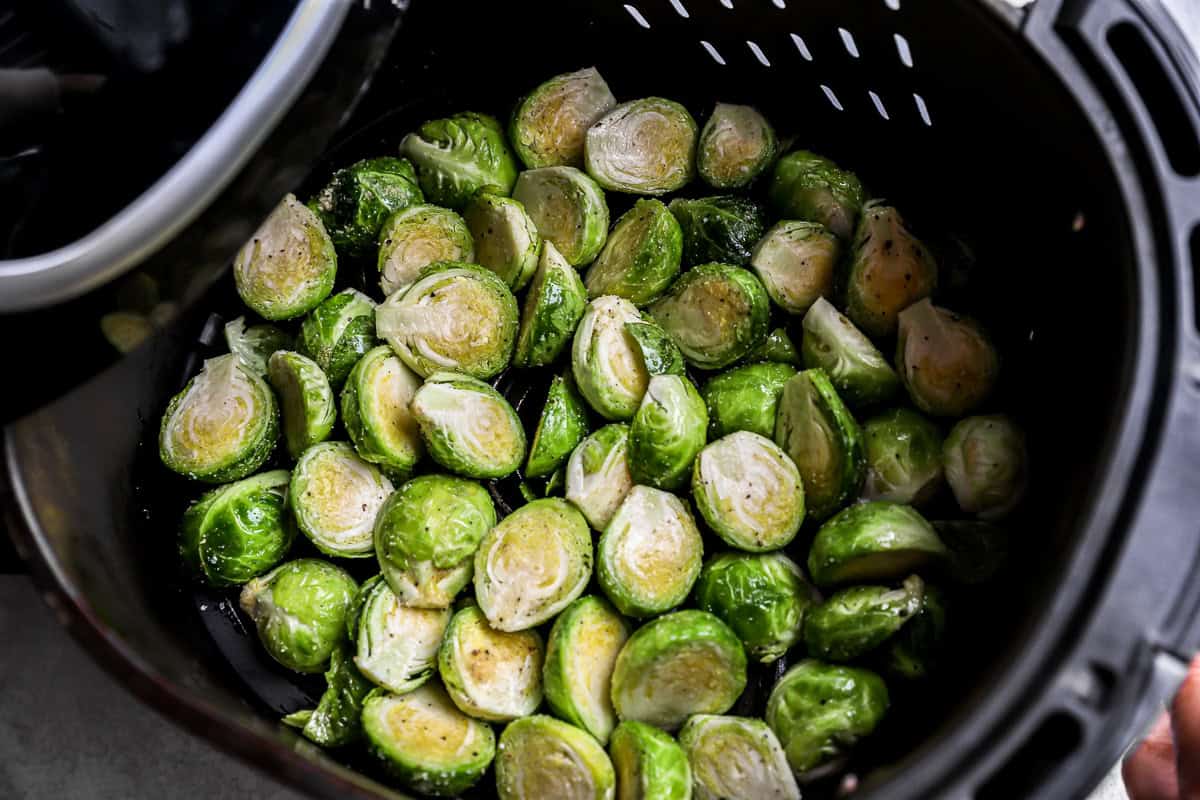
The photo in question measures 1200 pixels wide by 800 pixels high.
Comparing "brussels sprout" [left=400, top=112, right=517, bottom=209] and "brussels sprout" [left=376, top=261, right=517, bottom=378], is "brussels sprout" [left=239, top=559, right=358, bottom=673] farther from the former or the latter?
"brussels sprout" [left=400, top=112, right=517, bottom=209]

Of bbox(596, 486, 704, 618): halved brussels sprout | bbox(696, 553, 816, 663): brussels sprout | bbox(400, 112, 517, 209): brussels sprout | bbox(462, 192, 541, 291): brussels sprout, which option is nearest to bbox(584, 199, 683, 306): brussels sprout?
bbox(462, 192, 541, 291): brussels sprout

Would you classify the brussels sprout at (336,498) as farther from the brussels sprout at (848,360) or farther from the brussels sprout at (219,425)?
the brussels sprout at (848,360)

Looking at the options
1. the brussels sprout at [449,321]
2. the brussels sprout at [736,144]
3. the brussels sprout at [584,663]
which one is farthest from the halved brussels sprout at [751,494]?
the brussels sprout at [736,144]

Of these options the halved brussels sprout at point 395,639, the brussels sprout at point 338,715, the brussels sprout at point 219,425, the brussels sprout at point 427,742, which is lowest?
the brussels sprout at point 338,715

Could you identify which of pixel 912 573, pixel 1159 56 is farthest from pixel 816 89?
pixel 912 573

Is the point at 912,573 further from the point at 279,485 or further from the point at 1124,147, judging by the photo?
the point at 279,485

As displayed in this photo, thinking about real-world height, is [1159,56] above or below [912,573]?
above

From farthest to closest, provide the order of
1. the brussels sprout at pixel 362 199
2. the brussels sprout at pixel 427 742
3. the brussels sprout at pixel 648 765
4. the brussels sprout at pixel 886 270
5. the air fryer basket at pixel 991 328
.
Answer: the brussels sprout at pixel 362 199
the brussels sprout at pixel 886 270
the brussels sprout at pixel 427 742
the brussels sprout at pixel 648 765
the air fryer basket at pixel 991 328
